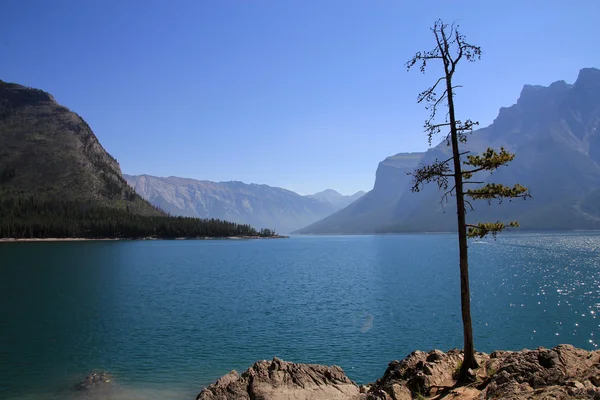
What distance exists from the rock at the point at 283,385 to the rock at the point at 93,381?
12203 mm

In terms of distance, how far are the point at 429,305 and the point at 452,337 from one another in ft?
56.0

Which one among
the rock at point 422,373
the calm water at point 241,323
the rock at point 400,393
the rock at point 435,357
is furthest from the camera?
the calm water at point 241,323

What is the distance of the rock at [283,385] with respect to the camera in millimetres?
20969

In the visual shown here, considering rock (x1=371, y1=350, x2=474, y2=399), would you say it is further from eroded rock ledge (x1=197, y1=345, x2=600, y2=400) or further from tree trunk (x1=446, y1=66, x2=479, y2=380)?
tree trunk (x1=446, y1=66, x2=479, y2=380)

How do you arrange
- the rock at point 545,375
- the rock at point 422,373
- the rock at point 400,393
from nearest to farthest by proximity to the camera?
the rock at point 545,375 → the rock at point 400,393 → the rock at point 422,373

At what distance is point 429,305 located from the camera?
187 feet

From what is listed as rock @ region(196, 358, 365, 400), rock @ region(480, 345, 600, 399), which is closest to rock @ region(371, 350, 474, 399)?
rock @ region(196, 358, 365, 400)

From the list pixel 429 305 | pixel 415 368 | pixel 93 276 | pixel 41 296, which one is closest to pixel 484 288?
pixel 429 305

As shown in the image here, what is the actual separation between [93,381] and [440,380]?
973 inches

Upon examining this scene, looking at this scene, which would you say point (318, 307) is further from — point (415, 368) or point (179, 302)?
point (415, 368)

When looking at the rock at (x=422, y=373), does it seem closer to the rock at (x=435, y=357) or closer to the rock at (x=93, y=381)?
the rock at (x=435, y=357)

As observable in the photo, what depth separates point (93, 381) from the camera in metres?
29.3

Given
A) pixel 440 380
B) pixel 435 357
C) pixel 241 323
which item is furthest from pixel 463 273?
pixel 241 323

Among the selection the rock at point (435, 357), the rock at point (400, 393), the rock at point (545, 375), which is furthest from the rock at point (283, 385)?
the rock at point (545, 375)
